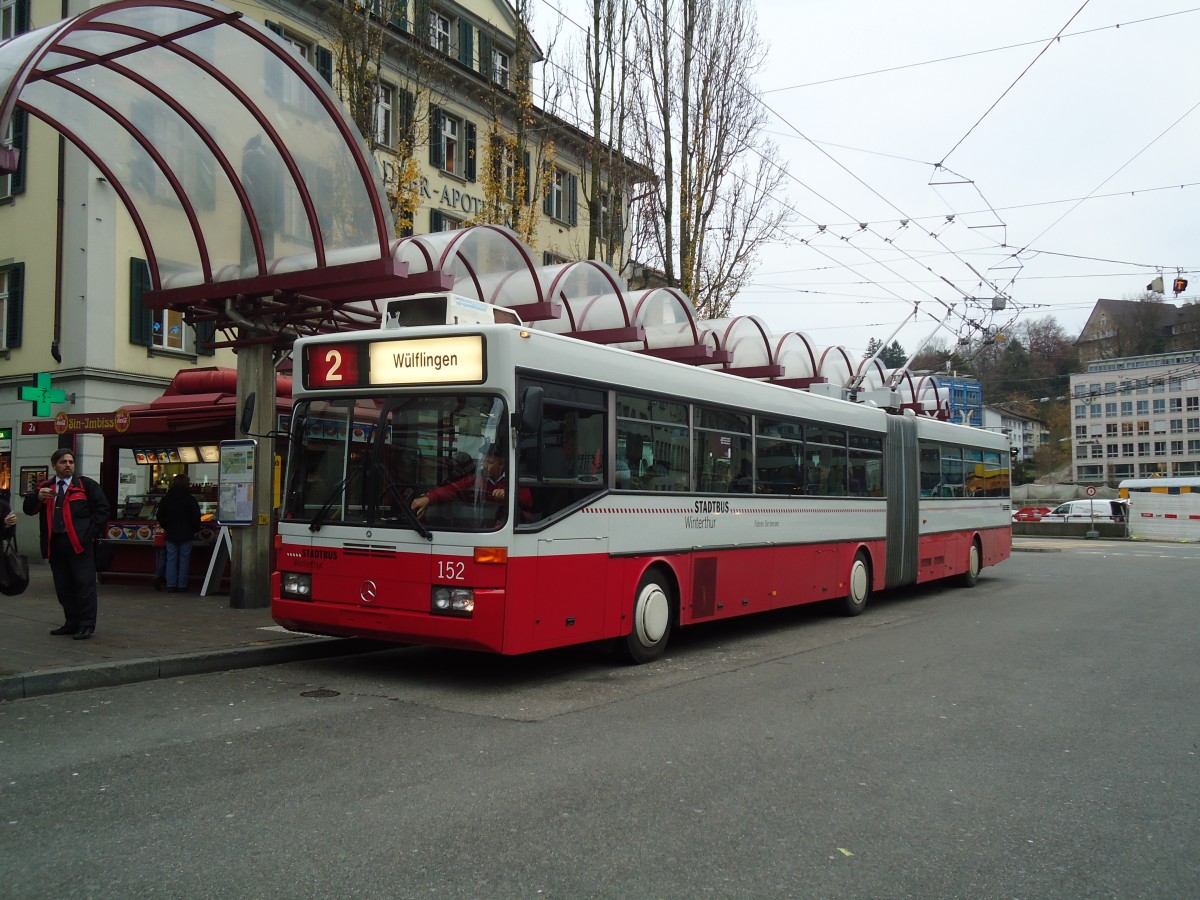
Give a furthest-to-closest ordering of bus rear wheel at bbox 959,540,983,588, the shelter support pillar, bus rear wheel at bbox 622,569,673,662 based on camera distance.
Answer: bus rear wheel at bbox 959,540,983,588, the shelter support pillar, bus rear wheel at bbox 622,569,673,662

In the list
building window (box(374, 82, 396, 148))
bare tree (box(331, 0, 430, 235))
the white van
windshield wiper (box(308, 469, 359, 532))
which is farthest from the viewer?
the white van

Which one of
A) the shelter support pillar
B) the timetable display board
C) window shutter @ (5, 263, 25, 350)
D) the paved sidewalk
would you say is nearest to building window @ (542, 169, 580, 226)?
window shutter @ (5, 263, 25, 350)

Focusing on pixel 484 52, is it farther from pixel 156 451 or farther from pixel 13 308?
pixel 156 451

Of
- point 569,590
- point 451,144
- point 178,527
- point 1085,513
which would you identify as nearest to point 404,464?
point 569,590

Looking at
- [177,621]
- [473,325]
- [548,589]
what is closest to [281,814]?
[548,589]

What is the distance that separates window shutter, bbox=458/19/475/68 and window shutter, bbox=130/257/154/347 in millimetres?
11357

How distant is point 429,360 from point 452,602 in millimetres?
1955

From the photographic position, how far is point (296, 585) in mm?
8875

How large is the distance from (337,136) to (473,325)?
483 centimetres

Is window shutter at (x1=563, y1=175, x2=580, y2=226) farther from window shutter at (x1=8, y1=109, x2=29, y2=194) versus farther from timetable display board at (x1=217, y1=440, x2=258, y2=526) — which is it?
timetable display board at (x1=217, y1=440, x2=258, y2=526)

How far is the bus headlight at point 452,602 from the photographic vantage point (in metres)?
7.99

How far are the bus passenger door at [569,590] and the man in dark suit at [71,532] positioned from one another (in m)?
4.22

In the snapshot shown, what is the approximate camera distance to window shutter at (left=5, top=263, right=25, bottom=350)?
21859mm

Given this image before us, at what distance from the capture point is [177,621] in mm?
11328
